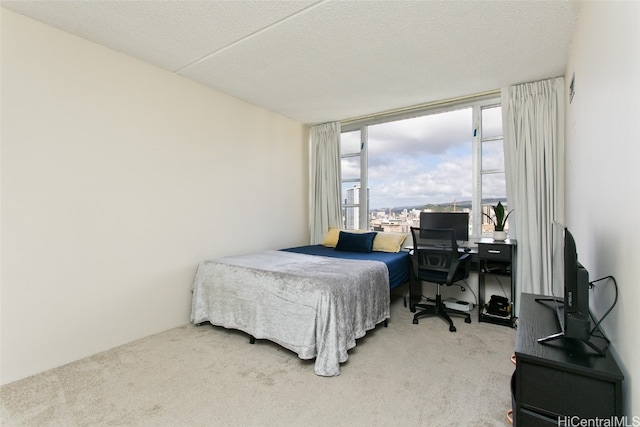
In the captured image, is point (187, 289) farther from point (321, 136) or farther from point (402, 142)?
point (402, 142)

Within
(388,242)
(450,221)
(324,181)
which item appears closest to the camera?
(450,221)

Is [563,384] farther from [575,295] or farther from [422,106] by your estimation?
[422,106]

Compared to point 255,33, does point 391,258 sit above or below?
below

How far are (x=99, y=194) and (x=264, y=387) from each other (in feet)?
6.84

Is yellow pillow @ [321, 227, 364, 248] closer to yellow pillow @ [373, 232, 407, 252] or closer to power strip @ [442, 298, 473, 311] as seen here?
yellow pillow @ [373, 232, 407, 252]

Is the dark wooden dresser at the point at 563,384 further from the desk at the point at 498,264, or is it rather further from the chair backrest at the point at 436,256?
the desk at the point at 498,264

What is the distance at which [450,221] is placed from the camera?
12.3 ft

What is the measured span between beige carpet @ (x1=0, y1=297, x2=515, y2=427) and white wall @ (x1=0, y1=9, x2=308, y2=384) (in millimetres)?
349

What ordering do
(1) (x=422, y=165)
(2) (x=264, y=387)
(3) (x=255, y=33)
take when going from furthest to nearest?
1. (1) (x=422, y=165)
2. (3) (x=255, y=33)
3. (2) (x=264, y=387)

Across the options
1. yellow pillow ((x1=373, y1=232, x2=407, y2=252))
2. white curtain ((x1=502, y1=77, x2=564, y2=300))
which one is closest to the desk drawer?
white curtain ((x1=502, y1=77, x2=564, y2=300))

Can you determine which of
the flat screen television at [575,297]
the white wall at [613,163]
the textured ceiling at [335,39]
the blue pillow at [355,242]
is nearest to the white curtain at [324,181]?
the blue pillow at [355,242]

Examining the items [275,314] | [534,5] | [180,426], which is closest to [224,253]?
[275,314]

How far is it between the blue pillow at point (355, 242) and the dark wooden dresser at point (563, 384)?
8.54ft

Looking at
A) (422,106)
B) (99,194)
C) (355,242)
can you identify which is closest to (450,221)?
(355,242)
